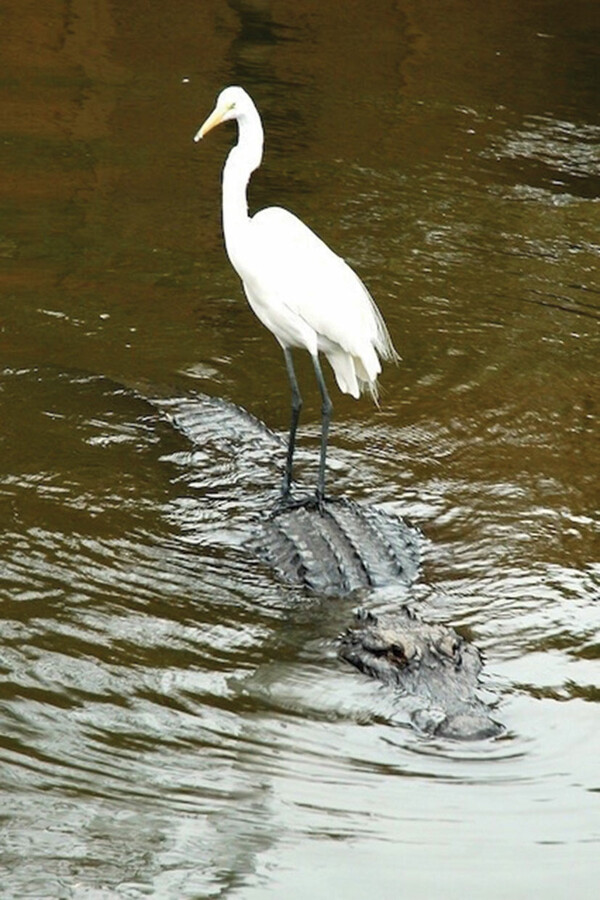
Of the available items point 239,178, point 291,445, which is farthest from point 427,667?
point 239,178

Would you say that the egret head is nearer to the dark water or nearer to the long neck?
the long neck

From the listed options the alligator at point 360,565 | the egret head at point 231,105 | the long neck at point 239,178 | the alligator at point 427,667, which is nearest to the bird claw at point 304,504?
the alligator at point 360,565

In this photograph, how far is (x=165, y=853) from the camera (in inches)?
170

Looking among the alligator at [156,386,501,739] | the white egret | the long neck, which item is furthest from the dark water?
the long neck

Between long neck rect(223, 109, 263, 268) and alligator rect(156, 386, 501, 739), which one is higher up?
long neck rect(223, 109, 263, 268)

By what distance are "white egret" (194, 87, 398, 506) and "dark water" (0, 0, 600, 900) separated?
26.9 inches

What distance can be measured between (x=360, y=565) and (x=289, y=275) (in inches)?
50.4

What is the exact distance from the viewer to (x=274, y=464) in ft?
22.7

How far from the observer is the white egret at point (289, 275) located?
251 inches

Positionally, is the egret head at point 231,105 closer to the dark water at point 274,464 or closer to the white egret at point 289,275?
the white egret at point 289,275

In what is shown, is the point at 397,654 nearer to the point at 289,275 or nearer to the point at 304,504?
the point at 304,504

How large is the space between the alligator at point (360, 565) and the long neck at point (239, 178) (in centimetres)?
101

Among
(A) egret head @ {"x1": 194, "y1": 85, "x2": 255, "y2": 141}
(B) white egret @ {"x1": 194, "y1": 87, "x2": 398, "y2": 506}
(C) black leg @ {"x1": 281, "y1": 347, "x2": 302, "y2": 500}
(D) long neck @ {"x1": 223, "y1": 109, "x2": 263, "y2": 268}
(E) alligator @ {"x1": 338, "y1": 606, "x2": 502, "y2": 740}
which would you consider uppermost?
(A) egret head @ {"x1": 194, "y1": 85, "x2": 255, "y2": 141}

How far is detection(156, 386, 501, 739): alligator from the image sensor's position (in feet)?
16.4
